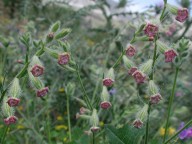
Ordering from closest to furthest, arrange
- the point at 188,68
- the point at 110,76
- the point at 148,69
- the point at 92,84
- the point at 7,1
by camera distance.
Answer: the point at 148,69
the point at 110,76
the point at 92,84
the point at 188,68
the point at 7,1

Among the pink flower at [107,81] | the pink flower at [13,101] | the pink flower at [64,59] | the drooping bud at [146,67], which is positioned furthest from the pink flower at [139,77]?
the pink flower at [13,101]

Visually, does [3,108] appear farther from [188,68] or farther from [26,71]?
[188,68]

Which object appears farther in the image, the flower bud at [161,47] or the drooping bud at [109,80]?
the drooping bud at [109,80]

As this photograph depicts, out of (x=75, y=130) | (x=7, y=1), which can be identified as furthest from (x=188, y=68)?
(x=7, y=1)

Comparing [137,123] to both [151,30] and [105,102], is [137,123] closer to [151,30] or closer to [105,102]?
[105,102]

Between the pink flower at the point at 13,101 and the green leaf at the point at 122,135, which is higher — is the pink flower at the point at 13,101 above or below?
above

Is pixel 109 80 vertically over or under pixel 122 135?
over

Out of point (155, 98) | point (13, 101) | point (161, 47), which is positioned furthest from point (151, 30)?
point (13, 101)

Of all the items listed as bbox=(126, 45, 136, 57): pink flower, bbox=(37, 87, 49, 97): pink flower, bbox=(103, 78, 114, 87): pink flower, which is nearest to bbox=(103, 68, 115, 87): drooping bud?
bbox=(103, 78, 114, 87): pink flower

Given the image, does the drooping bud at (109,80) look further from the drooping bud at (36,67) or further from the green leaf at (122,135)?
the drooping bud at (36,67)
